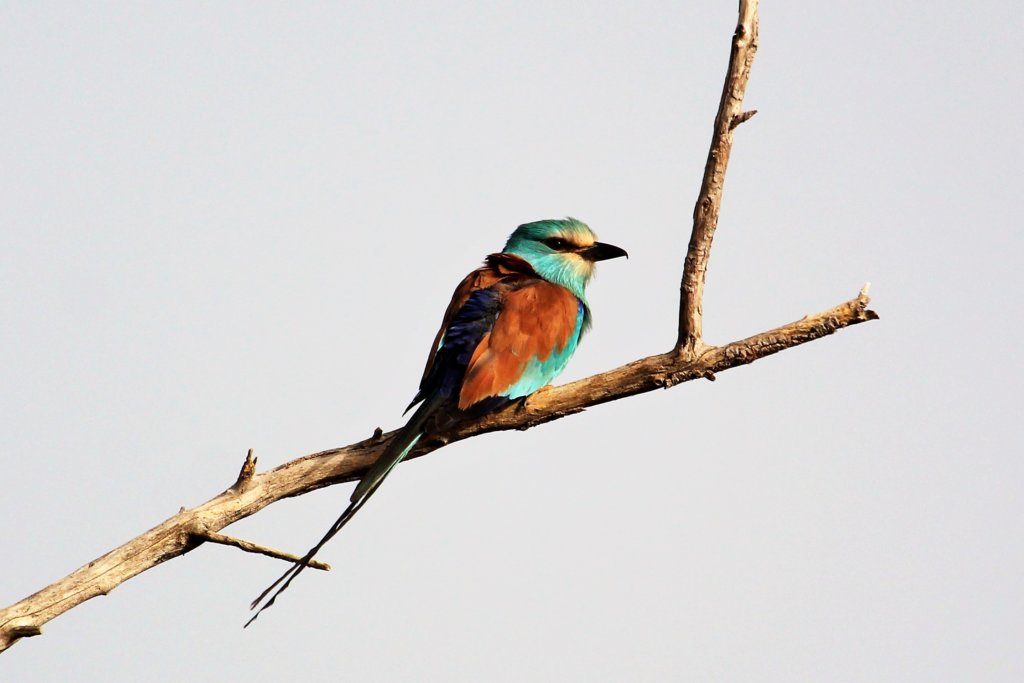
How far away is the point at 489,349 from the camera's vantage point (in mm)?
4629

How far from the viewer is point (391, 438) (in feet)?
14.0

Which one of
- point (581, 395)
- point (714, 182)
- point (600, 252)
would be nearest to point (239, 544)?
point (581, 395)

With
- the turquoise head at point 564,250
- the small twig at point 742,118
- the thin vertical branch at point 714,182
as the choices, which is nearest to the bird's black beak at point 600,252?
the turquoise head at point 564,250

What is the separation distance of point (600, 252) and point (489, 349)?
1.31 metres

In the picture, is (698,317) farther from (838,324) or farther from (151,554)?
(151,554)

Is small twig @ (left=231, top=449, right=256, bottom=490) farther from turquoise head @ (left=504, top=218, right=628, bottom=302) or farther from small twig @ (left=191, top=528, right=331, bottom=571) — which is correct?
turquoise head @ (left=504, top=218, right=628, bottom=302)

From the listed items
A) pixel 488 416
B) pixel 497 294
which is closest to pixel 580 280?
pixel 497 294

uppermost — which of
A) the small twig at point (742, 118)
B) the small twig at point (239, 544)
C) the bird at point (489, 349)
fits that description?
the small twig at point (742, 118)

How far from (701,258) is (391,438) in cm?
134

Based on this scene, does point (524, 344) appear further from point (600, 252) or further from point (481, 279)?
point (600, 252)

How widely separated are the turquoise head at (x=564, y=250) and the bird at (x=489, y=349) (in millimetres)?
123

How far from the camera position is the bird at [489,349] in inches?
164

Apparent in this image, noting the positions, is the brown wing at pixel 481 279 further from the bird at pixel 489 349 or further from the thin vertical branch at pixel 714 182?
the thin vertical branch at pixel 714 182

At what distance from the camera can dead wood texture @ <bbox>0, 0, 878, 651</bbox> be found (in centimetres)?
360
